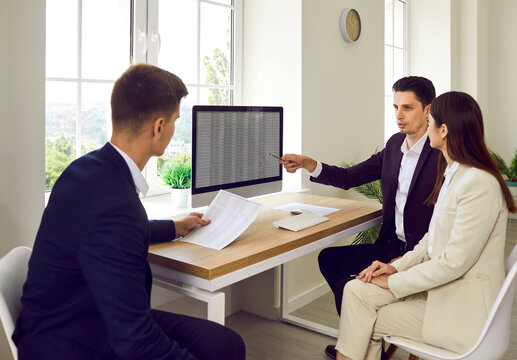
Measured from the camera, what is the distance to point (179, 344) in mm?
1549

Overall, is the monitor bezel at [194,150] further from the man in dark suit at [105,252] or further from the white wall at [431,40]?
the white wall at [431,40]

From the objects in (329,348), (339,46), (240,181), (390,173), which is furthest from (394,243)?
(339,46)

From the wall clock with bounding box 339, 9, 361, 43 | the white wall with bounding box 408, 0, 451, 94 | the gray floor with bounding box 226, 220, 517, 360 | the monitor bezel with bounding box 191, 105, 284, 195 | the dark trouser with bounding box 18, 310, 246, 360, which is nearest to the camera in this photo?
the dark trouser with bounding box 18, 310, 246, 360

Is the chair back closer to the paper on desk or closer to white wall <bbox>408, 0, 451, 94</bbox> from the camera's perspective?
the paper on desk

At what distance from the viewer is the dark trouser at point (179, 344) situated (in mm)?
1252

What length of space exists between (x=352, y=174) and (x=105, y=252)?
6.13ft

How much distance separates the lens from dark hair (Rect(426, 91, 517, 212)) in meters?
1.72

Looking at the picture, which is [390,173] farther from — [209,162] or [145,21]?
[145,21]

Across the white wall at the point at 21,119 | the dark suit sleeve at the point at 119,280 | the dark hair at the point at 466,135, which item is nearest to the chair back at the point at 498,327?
the dark hair at the point at 466,135

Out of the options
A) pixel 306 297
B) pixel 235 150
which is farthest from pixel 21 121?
pixel 306 297

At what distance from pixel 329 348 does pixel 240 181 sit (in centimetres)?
92

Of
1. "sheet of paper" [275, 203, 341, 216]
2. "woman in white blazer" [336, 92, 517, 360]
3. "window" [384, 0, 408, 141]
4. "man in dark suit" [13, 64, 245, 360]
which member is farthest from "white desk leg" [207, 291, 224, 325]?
"window" [384, 0, 408, 141]

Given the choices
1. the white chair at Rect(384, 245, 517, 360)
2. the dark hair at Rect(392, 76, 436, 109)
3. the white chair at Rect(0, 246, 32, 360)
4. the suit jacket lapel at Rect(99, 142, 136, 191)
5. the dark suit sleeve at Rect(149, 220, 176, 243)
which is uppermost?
the dark hair at Rect(392, 76, 436, 109)

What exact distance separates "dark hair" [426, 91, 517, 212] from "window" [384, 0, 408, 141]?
333 cm
